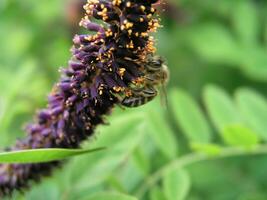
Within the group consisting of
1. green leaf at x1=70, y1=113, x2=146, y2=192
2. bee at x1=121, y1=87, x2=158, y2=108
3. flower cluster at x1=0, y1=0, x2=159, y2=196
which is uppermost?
flower cluster at x1=0, y1=0, x2=159, y2=196

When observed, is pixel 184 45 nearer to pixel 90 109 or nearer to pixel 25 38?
pixel 25 38

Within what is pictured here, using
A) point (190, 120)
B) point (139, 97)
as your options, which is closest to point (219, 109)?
point (190, 120)

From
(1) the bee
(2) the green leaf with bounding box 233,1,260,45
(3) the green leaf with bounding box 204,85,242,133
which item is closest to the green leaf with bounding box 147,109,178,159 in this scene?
(3) the green leaf with bounding box 204,85,242,133

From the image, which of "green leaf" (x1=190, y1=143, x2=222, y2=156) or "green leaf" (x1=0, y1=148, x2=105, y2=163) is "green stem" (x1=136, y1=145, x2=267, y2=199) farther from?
"green leaf" (x1=0, y1=148, x2=105, y2=163)

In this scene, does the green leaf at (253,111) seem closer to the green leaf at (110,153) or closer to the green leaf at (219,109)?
the green leaf at (219,109)

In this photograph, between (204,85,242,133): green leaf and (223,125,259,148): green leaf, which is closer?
(223,125,259,148): green leaf


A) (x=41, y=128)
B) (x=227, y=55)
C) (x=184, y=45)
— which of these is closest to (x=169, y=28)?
(x=184, y=45)
